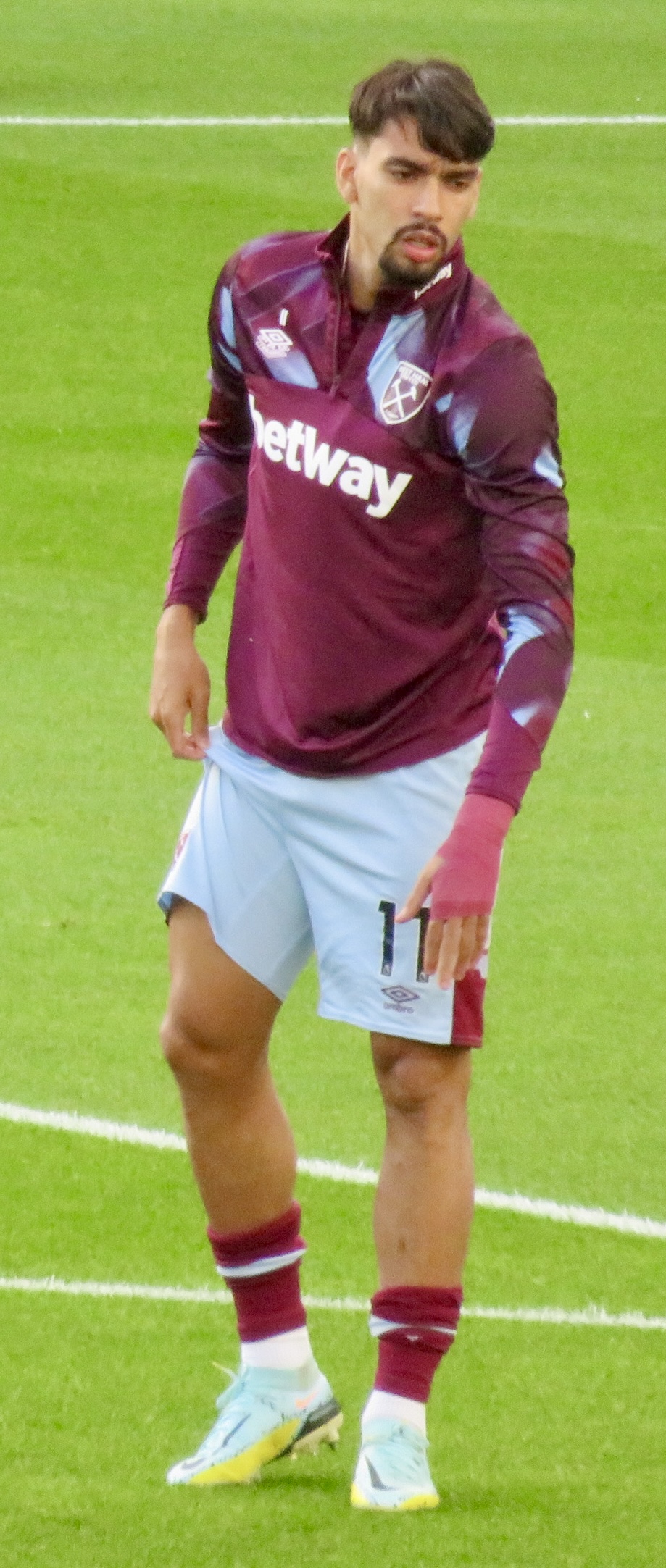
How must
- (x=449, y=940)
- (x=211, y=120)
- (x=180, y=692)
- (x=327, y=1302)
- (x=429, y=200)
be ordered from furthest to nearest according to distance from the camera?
(x=211, y=120)
(x=327, y=1302)
(x=180, y=692)
(x=429, y=200)
(x=449, y=940)

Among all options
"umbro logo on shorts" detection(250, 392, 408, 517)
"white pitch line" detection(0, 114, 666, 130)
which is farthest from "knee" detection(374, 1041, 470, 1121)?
"white pitch line" detection(0, 114, 666, 130)

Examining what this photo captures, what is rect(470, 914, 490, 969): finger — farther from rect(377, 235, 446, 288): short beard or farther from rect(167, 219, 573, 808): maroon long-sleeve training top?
rect(377, 235, 446, 288): short beard

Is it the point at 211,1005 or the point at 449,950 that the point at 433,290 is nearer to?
the point at 449,950

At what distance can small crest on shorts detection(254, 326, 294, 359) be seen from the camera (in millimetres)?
3924

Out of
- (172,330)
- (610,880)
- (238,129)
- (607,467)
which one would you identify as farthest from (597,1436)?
(238,129)

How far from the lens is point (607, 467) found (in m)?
12.6

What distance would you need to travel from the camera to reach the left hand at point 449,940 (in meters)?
3.63

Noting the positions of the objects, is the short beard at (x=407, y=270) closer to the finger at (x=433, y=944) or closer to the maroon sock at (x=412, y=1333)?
the finger at (x=433, y=944)

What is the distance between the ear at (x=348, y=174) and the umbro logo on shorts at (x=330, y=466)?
311 millimetres

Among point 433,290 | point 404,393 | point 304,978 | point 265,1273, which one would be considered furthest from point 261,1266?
point 304,978

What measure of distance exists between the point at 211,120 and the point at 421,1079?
1519 centimetres

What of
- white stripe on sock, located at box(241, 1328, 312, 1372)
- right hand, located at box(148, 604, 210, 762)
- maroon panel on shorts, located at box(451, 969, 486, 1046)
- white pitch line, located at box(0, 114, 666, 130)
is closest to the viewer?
maroon panel on shorts, located at box(451, 969, 486, 1046)

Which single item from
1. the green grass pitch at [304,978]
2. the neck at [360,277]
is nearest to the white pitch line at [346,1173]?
the green grass pitch at [304,978]

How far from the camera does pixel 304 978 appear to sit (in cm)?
677
